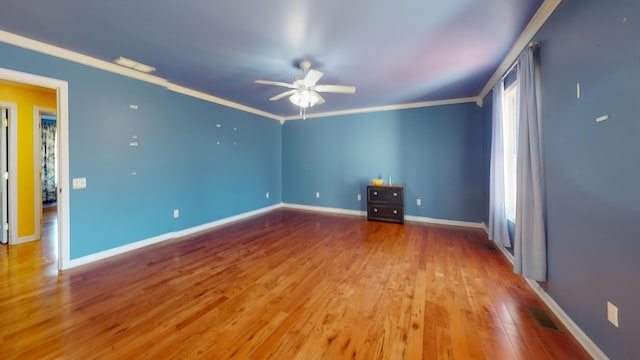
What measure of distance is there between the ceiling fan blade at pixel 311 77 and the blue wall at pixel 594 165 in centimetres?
208

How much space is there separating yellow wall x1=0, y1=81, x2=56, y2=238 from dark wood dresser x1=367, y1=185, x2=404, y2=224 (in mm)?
5866

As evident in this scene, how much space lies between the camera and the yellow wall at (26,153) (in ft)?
12.4

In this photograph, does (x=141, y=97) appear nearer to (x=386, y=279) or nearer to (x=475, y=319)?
(x=386, y=279)

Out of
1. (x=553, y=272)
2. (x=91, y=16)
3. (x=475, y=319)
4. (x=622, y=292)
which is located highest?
(x=91, y=16)

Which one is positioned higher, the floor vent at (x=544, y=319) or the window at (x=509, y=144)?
the window at (x=509, y=144)

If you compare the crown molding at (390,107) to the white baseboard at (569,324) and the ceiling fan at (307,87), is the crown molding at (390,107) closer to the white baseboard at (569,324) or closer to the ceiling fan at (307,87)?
the ceiling fan at (307,87)

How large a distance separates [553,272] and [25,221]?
6.91m

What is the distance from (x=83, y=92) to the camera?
2.93 m

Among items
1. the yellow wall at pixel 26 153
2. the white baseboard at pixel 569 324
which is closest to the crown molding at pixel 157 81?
the yellow wall at pixel 26 153

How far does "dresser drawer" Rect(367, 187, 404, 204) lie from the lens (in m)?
4.95

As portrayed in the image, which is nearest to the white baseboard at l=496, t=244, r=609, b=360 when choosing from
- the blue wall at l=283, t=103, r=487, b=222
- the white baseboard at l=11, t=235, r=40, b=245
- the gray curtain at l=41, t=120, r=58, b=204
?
the blue wall at l=283, t=103, r=487, b=222

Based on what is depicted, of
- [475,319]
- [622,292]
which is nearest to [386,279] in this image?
[475,319]

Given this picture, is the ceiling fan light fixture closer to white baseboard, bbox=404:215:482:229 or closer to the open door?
white baseboard, bbox=404:215:482:229

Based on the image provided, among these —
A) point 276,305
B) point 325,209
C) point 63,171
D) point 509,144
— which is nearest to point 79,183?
point 63,171
